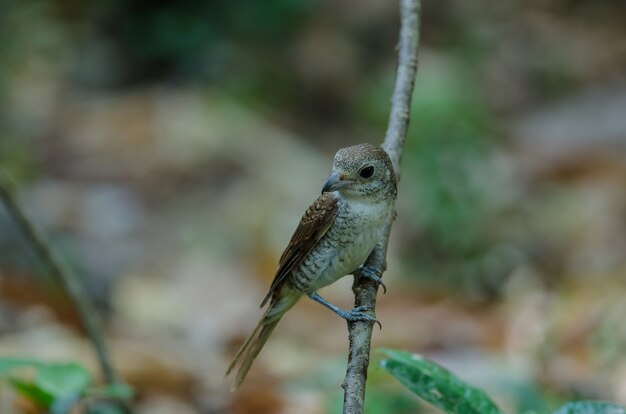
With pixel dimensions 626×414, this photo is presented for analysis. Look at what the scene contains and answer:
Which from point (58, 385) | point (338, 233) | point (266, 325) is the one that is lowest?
point (58, 385)

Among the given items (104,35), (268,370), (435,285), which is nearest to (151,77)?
(104,35)

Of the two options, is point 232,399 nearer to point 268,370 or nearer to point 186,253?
point 268,370

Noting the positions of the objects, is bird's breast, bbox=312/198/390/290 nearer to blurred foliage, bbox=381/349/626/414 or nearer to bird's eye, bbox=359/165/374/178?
bird's eye, bbox=359/165/374/178

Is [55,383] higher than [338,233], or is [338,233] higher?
[338,233]

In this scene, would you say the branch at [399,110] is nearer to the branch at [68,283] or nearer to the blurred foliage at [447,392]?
the blurred foliage at [447,392]

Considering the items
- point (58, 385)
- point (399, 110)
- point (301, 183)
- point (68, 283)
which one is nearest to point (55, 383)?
point (58, 385)

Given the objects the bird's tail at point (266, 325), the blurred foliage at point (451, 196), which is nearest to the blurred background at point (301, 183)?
the blurred foliage at point (451, 196)

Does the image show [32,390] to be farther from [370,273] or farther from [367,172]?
[367,172]

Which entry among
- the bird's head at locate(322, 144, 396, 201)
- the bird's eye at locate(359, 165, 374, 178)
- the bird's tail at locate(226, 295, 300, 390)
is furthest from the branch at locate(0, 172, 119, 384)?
the bird's eye at locate(359, 165, 374, 178)
